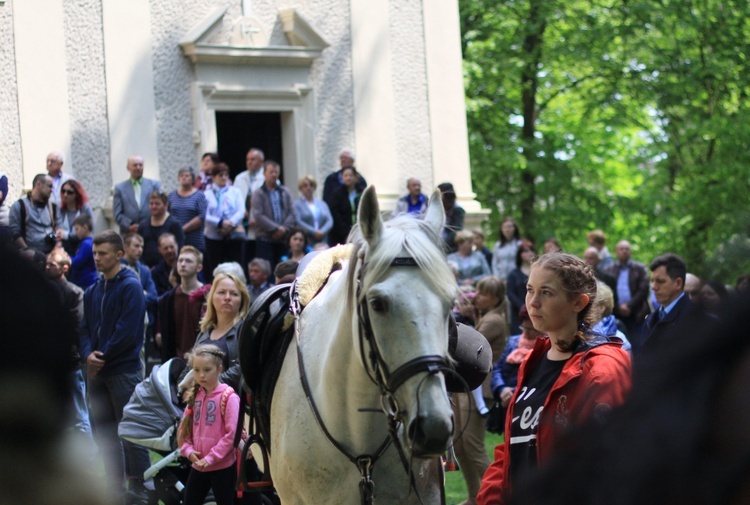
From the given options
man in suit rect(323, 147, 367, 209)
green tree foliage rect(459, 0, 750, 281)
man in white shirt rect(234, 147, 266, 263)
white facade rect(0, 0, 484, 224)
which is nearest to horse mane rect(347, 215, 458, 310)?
man in white shirt rect(234, 147, 266, 263)

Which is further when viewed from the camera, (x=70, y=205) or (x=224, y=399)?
(x=70, y=205)

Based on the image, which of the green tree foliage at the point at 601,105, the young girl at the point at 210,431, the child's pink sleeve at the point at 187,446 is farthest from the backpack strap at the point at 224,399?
the green tree foliage at the point at 601,105

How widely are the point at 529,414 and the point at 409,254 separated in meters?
0.84

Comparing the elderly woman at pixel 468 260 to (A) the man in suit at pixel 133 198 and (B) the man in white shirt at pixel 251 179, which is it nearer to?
(B) the man in white shirt at pixel 251 179

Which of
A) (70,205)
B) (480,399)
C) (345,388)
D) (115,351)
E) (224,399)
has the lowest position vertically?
(480,399)

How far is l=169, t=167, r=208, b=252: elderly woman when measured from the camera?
46.5ft

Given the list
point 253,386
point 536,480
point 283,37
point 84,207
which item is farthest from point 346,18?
point 536,480

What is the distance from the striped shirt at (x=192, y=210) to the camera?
1420 centimetres

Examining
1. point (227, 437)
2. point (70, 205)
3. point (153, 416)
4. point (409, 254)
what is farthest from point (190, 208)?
point (409, 254)

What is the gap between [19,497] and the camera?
1.07 m

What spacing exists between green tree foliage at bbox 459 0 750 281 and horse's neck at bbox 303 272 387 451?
19337mm

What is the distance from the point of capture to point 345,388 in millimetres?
4797

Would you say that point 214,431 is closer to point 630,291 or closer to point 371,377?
point 371,377

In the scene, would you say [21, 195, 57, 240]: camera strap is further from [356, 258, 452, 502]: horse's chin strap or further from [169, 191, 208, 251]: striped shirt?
[356, 258, 452, 502]: horse's chin strap
